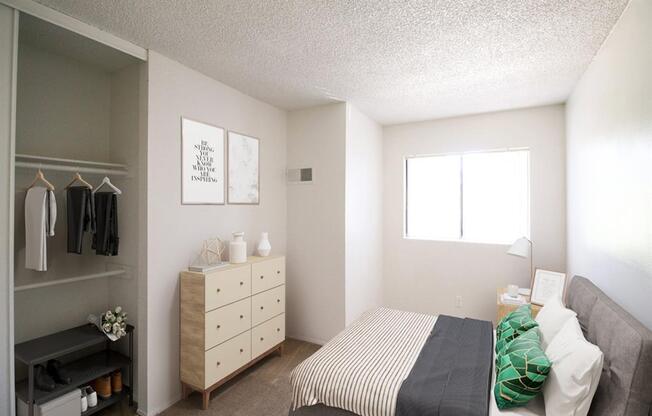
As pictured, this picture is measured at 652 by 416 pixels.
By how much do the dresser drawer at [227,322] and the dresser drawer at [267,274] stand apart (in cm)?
17

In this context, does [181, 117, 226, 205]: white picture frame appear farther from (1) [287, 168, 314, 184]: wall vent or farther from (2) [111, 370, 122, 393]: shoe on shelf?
(2) [111, 370, 122, 393]: shoe on shelf

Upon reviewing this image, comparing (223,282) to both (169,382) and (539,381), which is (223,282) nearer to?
(169,382)

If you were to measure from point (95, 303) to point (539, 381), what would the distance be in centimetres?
304

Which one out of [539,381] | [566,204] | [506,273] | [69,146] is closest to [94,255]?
[69,146]

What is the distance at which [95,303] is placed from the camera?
2.50 metres

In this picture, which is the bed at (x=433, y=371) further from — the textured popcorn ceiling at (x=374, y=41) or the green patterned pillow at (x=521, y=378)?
the textured popcorn ceiling at (x=374, y=41)

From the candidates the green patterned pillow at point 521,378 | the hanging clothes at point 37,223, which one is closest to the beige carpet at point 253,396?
the hanging clothes at point 37,223

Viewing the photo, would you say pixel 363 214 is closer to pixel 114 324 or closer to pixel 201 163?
pixel 201 163

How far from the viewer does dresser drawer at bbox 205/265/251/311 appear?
7.83ft

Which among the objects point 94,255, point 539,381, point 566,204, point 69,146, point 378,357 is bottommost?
point 378,357

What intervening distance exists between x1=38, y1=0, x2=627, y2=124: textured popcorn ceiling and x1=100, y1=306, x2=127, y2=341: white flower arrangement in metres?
1.99

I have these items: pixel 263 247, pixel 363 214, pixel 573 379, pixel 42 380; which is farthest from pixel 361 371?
pixel 363 214

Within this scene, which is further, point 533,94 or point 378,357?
point 533,94

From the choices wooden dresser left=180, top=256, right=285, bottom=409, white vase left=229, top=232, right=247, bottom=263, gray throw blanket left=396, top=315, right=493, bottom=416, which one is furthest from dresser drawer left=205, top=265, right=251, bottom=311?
gray throw blanket left=396, top=315, right=493, bottom=416
